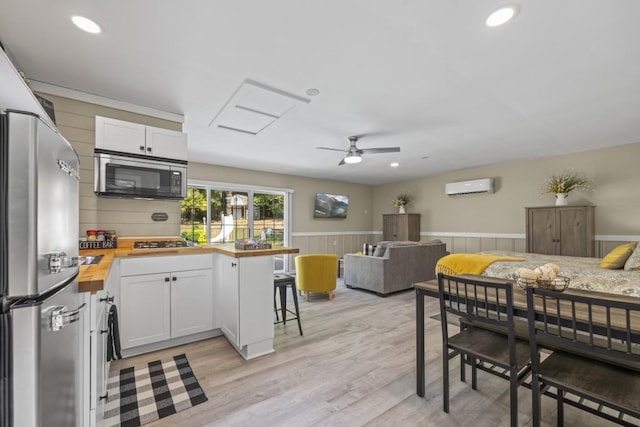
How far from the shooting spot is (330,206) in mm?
8039

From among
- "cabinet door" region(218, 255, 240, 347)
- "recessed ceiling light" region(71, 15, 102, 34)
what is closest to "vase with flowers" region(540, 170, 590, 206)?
"cabinet door" region(218, 255, 240, 347)

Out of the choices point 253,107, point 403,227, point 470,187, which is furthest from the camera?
point 403,227

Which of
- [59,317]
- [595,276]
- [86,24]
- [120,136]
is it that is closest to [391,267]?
[595,276]

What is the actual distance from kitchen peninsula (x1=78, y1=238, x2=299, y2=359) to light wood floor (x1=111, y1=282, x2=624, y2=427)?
156 millimetres

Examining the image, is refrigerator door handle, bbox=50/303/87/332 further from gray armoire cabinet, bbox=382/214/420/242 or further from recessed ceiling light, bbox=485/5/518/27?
gray armoire cabinet, bbox=382/214/420/242

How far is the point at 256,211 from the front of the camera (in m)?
6.87

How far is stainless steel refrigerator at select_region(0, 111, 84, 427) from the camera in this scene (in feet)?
2.34

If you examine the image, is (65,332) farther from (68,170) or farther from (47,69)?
(47,69)

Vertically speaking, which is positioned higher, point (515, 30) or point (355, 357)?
point (515, 30)

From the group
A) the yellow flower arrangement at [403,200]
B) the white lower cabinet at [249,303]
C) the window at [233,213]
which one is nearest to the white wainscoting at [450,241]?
the window at [233,213]

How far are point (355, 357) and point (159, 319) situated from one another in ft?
6.13

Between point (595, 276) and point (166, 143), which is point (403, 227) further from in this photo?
point (166, 143)

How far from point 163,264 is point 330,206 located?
5.70 metres

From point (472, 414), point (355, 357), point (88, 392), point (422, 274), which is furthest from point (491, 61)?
point (422, 274)
